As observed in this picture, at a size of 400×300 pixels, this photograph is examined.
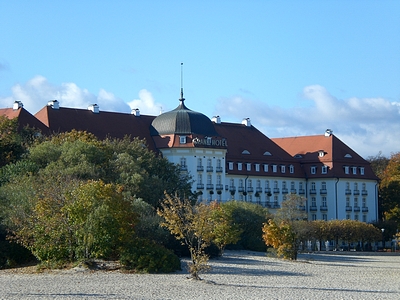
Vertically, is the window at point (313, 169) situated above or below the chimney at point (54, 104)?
below

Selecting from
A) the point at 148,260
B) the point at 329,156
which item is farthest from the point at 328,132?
the point at 148,260

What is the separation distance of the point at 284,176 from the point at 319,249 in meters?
21.4

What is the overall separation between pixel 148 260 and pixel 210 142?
56.5 m

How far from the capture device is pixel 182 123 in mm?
90875

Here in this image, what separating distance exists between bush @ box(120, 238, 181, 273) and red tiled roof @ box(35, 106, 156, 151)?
4792 cm

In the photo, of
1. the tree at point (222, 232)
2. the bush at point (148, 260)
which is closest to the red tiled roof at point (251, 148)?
the tree at point (222, 232)

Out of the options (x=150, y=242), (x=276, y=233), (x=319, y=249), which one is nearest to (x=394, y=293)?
(x=150, y=242)

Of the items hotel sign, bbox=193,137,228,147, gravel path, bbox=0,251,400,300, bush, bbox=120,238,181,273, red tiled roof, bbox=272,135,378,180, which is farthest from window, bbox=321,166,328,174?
A: bush, bbox=120,238,181,273

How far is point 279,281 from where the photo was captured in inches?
1346

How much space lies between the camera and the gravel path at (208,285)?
91.8 feet

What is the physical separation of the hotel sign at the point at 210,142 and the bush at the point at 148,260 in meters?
53.6

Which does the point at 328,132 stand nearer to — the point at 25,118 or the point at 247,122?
the point at 247,122

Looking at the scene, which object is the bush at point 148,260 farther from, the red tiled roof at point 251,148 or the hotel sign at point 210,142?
the red tiled roof at point 251,148

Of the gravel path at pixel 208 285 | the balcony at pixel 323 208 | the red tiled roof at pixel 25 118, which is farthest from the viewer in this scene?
the balcony at pixel 323 208
